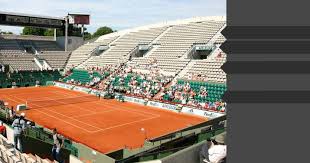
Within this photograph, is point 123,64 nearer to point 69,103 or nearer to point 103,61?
point 103,61

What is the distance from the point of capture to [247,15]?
279 centimetres

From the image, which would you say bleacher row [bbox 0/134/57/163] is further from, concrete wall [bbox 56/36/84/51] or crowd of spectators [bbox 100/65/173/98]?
concrete wall [bbox 56/36/84/51]

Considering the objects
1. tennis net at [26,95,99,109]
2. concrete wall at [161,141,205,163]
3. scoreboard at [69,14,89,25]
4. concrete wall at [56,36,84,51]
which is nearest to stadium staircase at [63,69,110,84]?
tennis net at [26,95,99,109]

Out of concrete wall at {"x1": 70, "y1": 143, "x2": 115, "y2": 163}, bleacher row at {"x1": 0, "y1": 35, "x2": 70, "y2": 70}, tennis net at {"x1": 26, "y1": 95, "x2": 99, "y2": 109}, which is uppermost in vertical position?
bleacher row at {"x1": 0, "y1": 35, "x2": 70, "y2": 70}

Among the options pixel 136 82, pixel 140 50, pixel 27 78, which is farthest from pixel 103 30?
pixel 136 82

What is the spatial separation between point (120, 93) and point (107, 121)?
10.7m

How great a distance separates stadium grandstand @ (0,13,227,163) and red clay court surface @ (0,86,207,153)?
0.06 m

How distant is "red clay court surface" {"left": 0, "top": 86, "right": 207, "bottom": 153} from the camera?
2025cm

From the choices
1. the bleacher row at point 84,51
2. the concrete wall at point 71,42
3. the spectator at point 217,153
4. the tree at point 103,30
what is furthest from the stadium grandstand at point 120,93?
the tree at point 103,30

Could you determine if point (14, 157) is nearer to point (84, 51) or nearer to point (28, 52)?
point (84, 51)

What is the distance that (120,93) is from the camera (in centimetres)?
3562

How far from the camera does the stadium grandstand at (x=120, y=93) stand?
13.7 metres

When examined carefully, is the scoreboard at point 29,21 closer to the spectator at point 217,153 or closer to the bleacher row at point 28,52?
the bleacher row at point 28,52

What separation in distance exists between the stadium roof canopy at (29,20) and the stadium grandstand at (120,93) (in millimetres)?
3304
